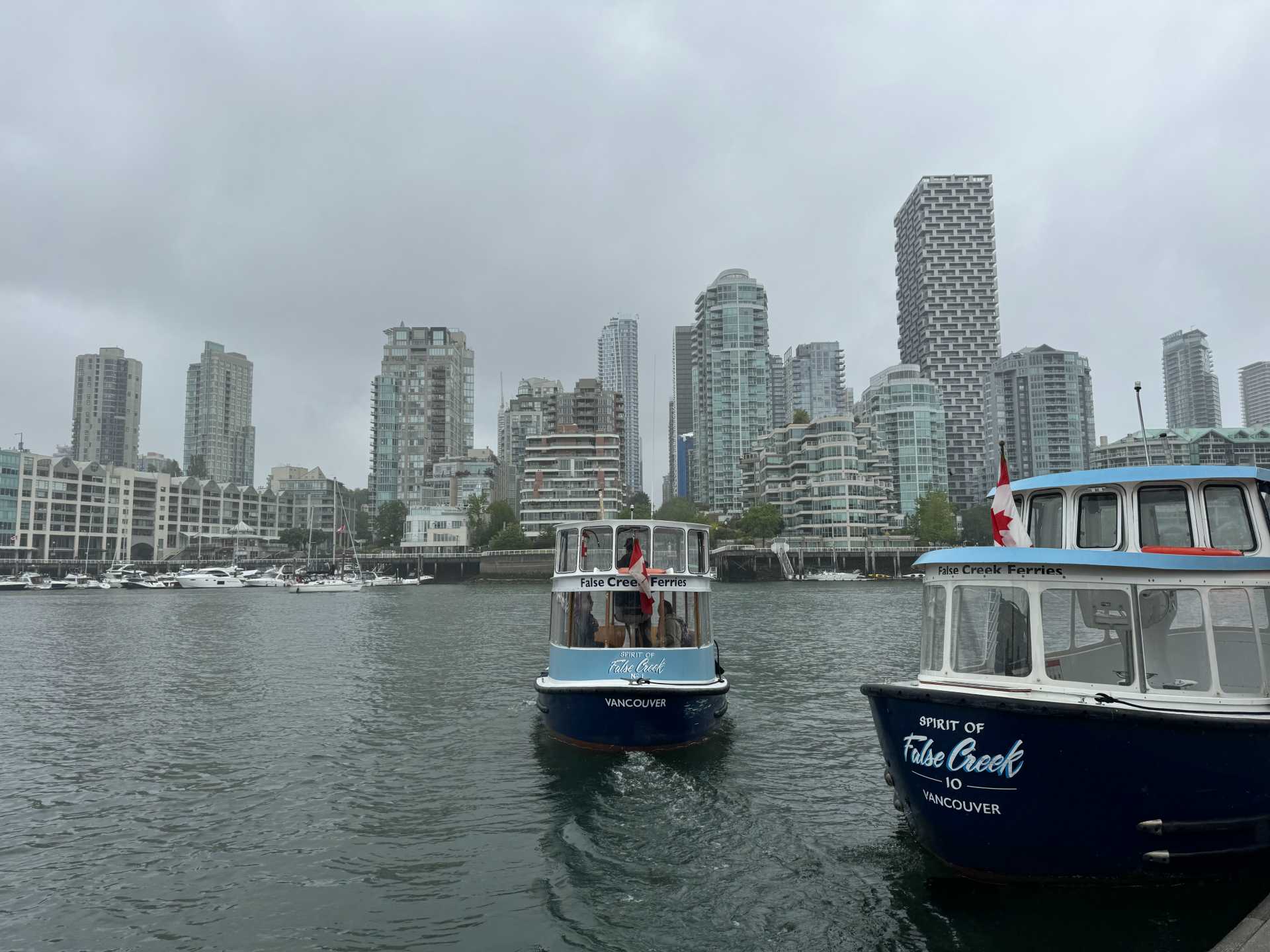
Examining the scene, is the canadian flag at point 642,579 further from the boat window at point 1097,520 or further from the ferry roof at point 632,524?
the boat window at point 1097,520

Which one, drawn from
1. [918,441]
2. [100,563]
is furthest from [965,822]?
[100,563]

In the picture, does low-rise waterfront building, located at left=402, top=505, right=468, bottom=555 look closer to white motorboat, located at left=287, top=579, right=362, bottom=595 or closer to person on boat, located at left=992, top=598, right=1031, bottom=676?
white motorboat, located at left=287, top=579, right=362, bottom=595

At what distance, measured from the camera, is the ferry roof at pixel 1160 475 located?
9.33 meters

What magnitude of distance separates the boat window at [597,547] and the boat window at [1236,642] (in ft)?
33.8

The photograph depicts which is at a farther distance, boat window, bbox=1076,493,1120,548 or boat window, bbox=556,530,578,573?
boat window, bbox=556,530,578,573

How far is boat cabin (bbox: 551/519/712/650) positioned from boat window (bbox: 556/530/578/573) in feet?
0.06

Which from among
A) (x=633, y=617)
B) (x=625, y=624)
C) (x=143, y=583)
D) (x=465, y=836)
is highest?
(x=633, y=617)

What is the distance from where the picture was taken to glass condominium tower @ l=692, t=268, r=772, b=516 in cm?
18350

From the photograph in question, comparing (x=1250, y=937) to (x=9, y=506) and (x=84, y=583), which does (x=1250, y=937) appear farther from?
(x=9, y=506)

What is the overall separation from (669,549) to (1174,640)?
9.47 m

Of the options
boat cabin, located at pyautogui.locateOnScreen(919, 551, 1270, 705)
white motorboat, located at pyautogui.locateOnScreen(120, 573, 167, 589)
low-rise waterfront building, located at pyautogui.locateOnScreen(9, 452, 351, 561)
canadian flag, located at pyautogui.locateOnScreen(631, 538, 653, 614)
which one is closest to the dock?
boat cabin, located at pyautogui.locateOnScreen(919, 551, 1270, 705)

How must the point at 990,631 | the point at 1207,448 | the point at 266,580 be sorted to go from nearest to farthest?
1. the point at 990,631
2. the point at 1207,448
3. the point at 266,580

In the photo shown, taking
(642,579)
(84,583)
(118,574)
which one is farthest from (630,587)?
(118,574)

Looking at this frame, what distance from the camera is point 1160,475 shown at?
9.62m
